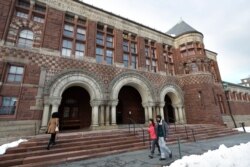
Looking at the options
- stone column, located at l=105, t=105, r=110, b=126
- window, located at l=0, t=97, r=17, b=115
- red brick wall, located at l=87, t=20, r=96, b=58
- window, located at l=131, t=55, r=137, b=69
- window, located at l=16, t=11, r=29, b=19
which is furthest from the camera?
window, located at l=131, t=55, r=137, b=69

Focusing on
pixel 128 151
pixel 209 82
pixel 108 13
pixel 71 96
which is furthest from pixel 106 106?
pixel 209 82

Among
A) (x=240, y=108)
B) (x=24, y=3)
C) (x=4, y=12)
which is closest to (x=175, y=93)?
(x=240, y=108)

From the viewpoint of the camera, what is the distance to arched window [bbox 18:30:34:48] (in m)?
9.45

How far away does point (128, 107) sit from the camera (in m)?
15.1

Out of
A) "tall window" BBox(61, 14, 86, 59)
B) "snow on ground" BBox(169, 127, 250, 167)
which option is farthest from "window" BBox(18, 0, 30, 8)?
"snow on ground" BBox(169, 127, 250, 167)

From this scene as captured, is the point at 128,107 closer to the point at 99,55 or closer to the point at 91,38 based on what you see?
the point at 99,55

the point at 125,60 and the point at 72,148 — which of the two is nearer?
the point at 72,148

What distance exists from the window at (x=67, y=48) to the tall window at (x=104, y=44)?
7.20 ft

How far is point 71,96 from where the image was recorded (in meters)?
12.2

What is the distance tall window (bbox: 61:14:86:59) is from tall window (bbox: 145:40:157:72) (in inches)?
260

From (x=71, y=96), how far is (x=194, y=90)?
12.1 m

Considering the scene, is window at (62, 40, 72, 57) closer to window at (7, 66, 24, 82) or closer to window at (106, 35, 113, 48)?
window at (7, 66, 24, 82)

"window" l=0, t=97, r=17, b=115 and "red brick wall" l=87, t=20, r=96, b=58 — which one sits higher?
"red brick wall" l=87, t=20, r=96, b=58

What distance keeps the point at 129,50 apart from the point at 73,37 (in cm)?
525
